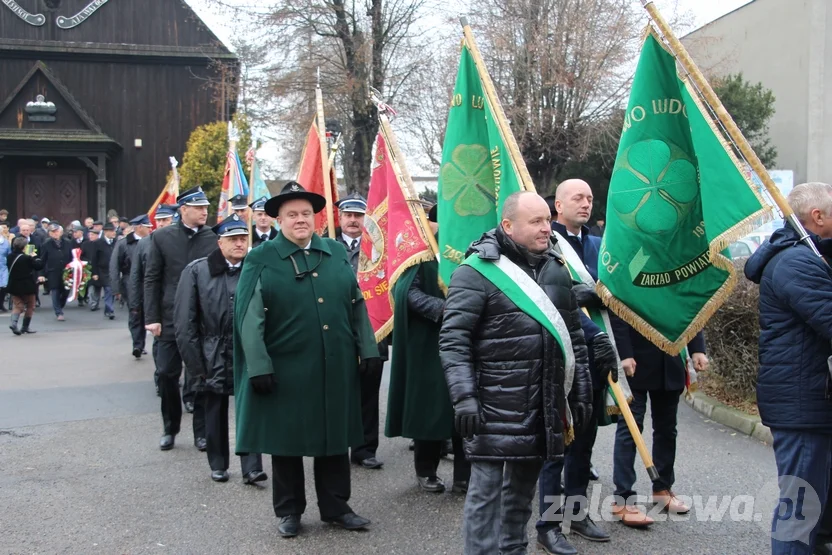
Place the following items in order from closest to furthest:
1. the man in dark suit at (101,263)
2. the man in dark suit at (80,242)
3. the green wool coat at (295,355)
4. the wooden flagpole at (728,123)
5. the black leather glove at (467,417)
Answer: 1. the black leather glove at (467,417)
2. the wooden flagpole at (728,123)
3. the green wool coat at (295,355)
4. the man in dark suit at (101,263)
5. the man in dark suit at (80,242)

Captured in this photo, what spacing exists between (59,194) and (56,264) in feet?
32.4

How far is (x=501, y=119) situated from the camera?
5418mm

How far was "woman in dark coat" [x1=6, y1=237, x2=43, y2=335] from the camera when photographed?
14.6 m

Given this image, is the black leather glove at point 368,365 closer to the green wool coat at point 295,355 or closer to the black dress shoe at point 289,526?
the green wool coat at point 295,355

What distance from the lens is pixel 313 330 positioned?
16.5ft

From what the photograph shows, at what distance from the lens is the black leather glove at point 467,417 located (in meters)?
3.78

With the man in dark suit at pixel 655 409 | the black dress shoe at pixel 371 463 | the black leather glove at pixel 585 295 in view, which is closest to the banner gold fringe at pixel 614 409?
the man in dark suit at pixel 655 409

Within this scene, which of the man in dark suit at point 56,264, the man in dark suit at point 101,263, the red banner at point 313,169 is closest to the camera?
the red banner at point 313,169

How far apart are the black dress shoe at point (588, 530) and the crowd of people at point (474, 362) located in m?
0.01

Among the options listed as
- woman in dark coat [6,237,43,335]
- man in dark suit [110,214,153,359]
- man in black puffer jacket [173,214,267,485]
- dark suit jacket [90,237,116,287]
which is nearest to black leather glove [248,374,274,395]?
man in black puffer jacket [173,214,267,485]

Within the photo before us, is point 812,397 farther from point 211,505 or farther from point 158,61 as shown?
point 158,61

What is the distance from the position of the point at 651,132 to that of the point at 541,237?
5.08 ft

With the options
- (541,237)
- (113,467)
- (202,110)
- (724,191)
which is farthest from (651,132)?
(202,110)

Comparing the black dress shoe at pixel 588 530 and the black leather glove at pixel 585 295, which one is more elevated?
the black leather glove at pixel 585 295
